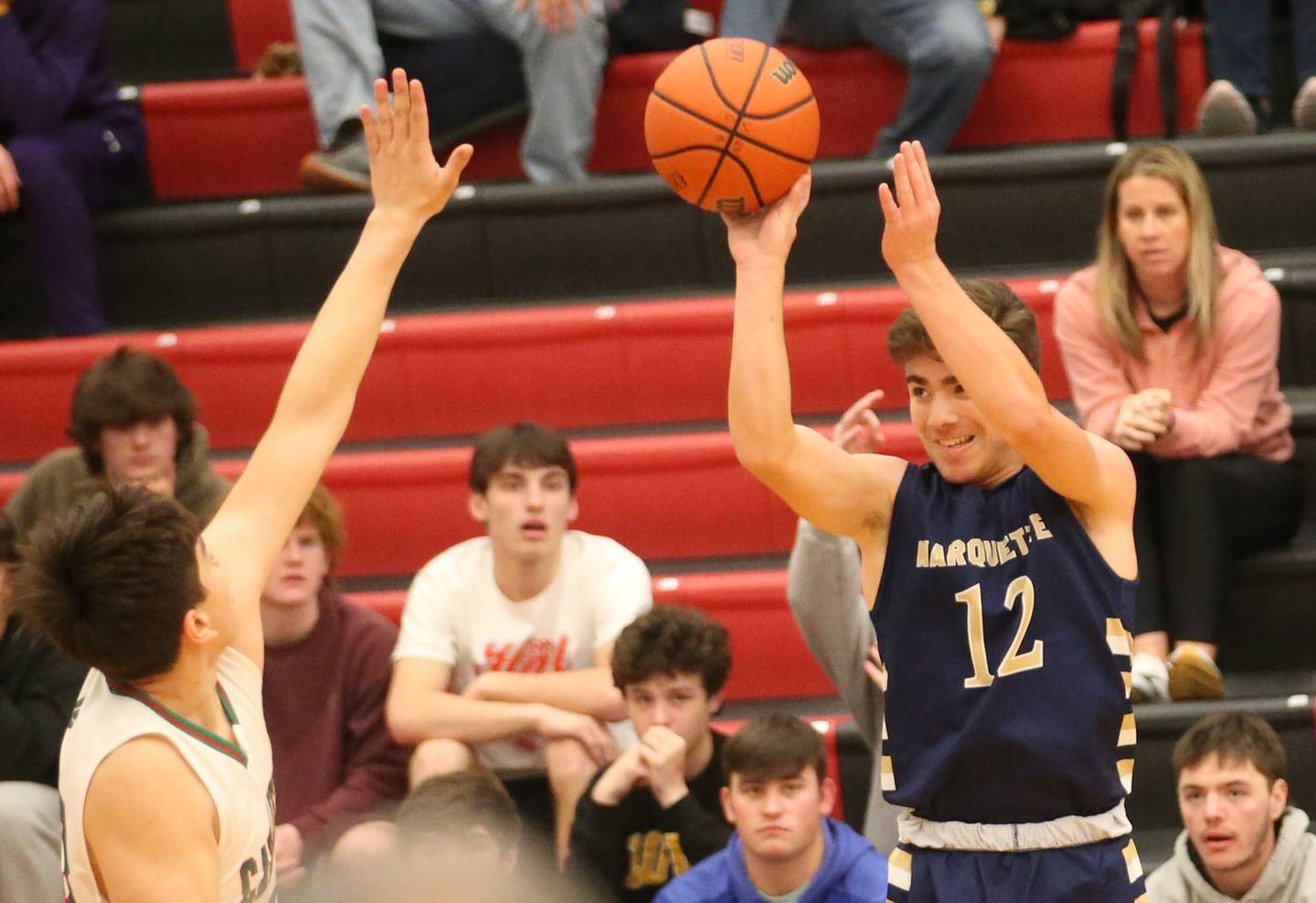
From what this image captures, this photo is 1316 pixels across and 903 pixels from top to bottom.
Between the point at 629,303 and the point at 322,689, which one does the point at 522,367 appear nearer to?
the point at 629,303

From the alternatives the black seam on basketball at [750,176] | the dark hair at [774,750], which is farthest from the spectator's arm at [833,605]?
the black seam on basketball at [750,176]

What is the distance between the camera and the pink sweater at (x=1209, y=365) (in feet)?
15.2

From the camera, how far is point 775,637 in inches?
192

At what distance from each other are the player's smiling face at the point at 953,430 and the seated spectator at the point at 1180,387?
168 cm

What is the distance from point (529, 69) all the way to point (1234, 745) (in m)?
3.15

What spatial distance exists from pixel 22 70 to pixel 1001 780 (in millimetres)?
4269

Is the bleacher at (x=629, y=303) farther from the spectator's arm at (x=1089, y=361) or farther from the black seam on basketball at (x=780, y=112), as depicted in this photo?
the black seam on basketball at (x=780, y=112)

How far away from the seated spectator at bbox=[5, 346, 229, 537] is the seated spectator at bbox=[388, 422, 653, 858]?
65 centimetres

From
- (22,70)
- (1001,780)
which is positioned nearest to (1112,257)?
(1001,780)

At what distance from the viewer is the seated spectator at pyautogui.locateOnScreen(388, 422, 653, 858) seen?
431cm

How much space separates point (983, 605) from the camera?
277cm

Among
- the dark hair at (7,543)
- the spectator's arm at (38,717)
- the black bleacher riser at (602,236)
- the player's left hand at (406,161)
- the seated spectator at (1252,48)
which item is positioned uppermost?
the seated spectator at (1252,48)

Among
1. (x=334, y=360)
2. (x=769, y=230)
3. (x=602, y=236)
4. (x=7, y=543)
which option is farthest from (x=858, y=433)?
(x=602, y=236)

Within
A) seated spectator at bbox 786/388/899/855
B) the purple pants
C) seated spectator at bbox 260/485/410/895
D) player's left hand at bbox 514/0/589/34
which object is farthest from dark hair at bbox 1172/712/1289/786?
the purple pants
